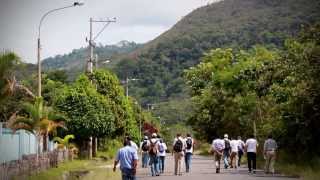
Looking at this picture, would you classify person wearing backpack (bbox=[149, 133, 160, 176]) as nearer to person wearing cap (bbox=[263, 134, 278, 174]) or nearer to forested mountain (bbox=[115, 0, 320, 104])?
person wearing cap (bbox=[263, 134, 278, 174])

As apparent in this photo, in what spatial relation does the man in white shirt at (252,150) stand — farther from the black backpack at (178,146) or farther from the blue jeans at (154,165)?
the blue jeans at (154,165)

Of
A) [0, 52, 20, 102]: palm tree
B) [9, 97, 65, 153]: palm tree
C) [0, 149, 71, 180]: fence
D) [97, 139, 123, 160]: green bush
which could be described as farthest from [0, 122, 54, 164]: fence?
[97, 139, 123, 160]: green bush

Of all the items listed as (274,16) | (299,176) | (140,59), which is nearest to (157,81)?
(140,59)

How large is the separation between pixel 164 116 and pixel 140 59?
47.8 feet

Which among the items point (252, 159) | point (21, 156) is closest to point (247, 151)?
point (252, 159)

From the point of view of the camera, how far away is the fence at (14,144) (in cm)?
3228

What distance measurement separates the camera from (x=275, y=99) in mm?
38312

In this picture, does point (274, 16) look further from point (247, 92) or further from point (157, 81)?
point (247, 92)

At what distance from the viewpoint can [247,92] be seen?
55.8m

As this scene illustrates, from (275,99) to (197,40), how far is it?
106 m

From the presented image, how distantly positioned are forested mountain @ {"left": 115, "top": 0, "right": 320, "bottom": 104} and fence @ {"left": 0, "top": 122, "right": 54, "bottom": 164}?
280 feet

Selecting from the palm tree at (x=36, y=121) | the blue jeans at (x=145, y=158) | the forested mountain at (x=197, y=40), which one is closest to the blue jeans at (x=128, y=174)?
the palm tree at (x=36, y=121)

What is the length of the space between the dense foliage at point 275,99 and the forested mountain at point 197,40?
54387 mm

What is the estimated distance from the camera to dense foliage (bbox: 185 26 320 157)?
30312 mm
